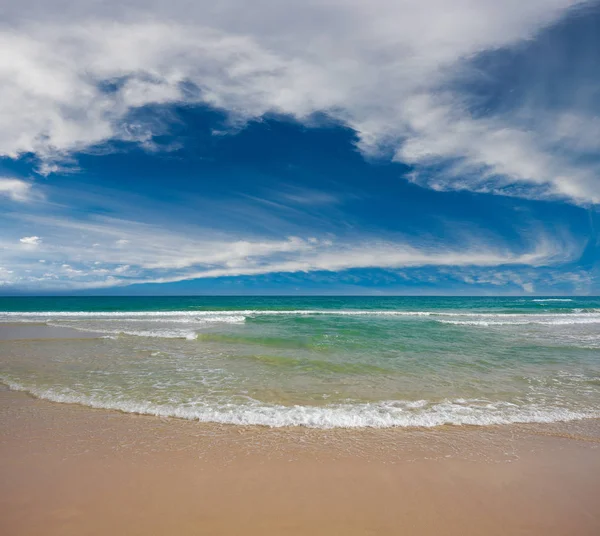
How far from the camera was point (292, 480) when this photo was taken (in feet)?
14.4

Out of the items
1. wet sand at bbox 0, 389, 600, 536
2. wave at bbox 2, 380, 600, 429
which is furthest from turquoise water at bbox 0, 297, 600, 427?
wet sand at bbox 0, 389, 600, 536

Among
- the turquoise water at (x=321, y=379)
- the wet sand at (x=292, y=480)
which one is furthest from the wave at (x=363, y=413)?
the wet sand at (x=292, y=480)

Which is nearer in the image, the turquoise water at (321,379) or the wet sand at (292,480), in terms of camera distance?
the wet sand at (292,480)

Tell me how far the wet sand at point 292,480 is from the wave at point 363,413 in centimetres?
34

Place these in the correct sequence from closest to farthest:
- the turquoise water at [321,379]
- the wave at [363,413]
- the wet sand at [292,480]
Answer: the wet sand at [292,480]
the wave at [363,413]
the turquoise water at [321,379]

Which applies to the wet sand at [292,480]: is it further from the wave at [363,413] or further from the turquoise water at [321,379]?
the turquoise water at [321,379]

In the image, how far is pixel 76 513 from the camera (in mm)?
3740

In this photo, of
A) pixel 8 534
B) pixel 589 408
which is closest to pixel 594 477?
pixel 589 408

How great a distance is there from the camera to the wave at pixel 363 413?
6.32 metres

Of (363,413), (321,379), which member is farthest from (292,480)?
(321,379)

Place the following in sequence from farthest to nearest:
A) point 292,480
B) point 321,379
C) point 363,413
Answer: point 321,379 < point 363,413 < point 292,480

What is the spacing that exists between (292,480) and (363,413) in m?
→ 2.68

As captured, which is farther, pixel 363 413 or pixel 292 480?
pixel 363 413

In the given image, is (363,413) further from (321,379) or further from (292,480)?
(321,379)
